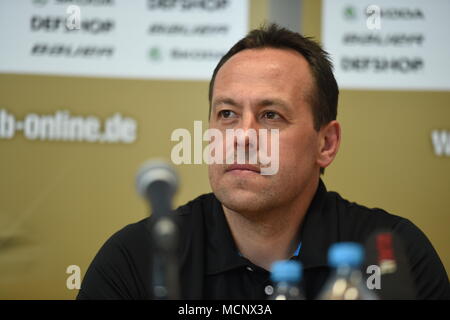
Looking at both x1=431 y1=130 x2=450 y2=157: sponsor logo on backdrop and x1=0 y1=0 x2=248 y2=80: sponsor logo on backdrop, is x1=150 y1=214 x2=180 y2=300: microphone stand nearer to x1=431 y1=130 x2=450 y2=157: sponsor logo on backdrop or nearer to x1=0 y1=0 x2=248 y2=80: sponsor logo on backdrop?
x1=0 y1=0 x2=248 y2=80: sponsor logo on backdrop

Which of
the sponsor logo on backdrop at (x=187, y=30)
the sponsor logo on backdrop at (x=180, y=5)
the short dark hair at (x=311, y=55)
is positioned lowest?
the short dark hair at (x=311, y=55)

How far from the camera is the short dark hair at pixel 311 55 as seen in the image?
1.50 meters

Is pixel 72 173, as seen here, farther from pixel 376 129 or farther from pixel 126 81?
pixel 376 129

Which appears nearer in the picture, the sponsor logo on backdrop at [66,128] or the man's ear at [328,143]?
the man's ear at [328,143]

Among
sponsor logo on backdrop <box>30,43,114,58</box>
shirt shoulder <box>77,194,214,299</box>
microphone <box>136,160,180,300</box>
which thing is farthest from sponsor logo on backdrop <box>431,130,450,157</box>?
microphone <box>136,160,180,300</box>

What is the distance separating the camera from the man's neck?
4.65 ft

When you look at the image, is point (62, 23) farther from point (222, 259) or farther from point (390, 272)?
point (390, 272)

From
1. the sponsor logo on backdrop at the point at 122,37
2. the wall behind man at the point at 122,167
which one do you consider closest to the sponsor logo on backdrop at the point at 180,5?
the sponsor logo on backdrop at the point at 122,37

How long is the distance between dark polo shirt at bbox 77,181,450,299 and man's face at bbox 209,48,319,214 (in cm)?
11

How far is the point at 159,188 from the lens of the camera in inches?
30.9

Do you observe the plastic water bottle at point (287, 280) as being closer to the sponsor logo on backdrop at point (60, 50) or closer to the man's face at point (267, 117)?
the man's face at point (267, 117)

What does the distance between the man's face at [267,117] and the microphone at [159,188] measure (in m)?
0.50

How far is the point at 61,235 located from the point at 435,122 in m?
1.28
